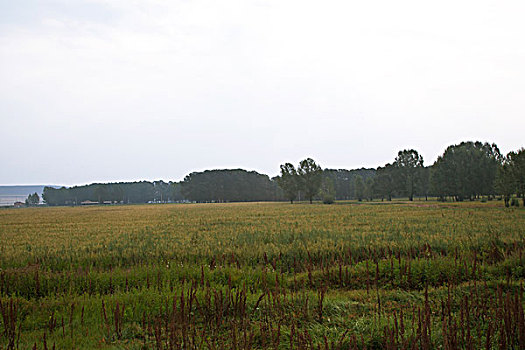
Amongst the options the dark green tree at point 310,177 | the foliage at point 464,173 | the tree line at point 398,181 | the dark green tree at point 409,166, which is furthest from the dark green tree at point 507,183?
the dark green tree at point 310,177

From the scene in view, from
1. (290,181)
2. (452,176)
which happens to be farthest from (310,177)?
Result: (452,176)

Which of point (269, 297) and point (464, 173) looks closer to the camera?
point (269, 297)

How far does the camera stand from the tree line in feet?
246

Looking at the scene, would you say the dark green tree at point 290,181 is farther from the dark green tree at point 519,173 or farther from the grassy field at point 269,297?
the grassy field at point 269,297

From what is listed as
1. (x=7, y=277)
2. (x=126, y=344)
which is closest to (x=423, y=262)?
(x=126, y=344)

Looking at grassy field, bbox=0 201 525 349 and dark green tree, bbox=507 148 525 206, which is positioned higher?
dark green tree, bbox=507 148 525 206

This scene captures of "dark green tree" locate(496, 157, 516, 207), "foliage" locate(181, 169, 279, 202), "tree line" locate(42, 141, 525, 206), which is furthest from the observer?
"foliage" locate(181, 169, 279, 202)

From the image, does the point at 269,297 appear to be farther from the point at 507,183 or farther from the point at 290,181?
the point at 290,181

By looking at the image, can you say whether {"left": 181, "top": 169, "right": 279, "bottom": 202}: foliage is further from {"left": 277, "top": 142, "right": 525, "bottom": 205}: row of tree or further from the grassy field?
the grassy field

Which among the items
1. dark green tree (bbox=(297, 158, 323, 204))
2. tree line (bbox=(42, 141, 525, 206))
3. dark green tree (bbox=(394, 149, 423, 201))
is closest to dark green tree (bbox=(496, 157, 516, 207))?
tree line (bbox=(42, 141, 525, 206))

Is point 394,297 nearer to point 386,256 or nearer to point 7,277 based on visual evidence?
point 386,256

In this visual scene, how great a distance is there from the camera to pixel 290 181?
4309 inches

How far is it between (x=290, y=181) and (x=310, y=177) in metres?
6.63

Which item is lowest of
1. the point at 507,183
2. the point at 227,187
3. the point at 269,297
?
the point at 269,297
